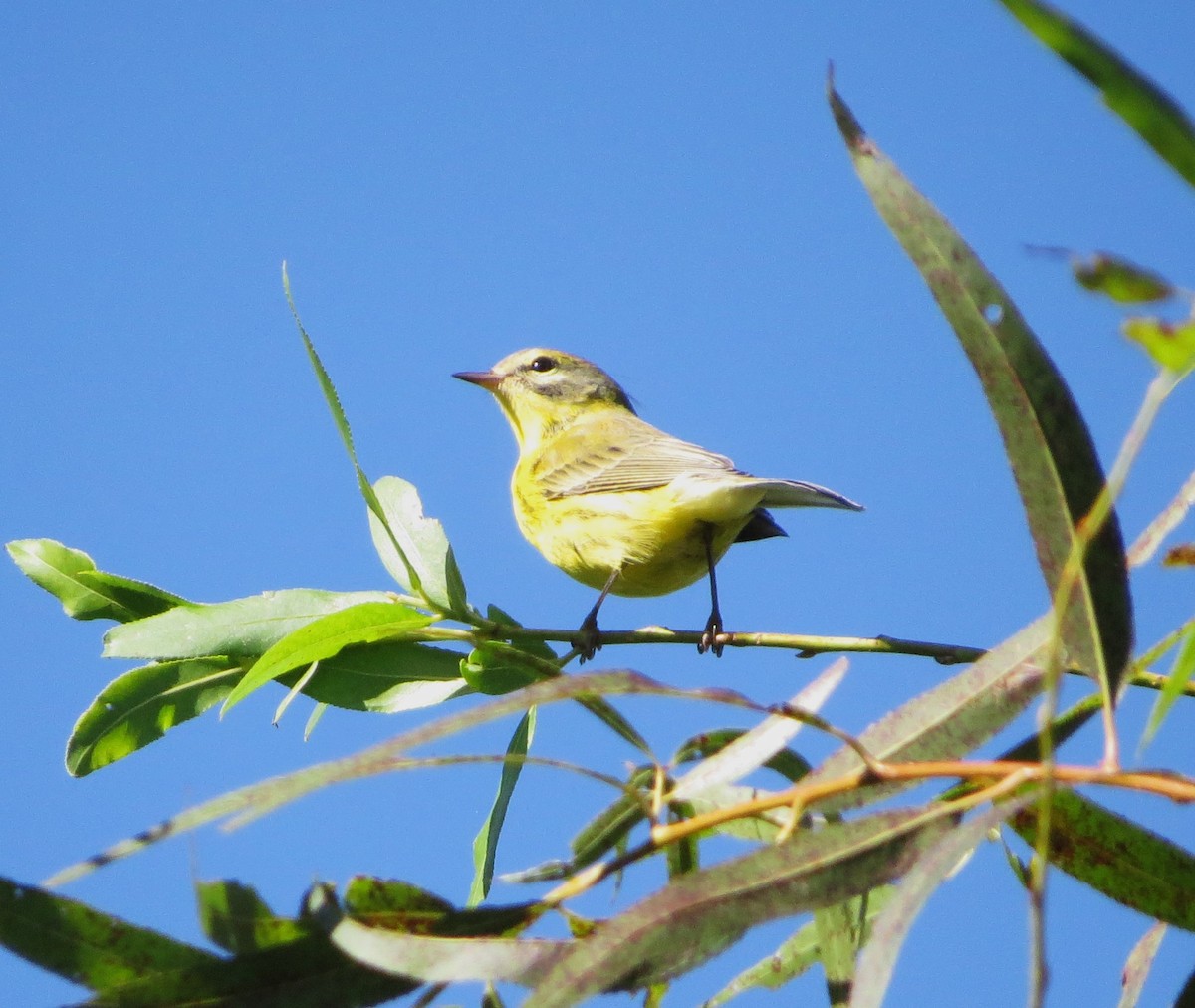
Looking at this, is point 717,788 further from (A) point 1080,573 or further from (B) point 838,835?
(A) point 1080,573

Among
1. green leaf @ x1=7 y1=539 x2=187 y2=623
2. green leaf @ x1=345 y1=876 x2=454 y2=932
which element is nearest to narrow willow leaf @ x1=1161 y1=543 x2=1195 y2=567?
green leaf @ x1=345 y1=876 x2=454 y2=932

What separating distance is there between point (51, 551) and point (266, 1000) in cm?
164

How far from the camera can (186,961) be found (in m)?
1.71

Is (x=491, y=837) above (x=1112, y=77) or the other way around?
the other way around

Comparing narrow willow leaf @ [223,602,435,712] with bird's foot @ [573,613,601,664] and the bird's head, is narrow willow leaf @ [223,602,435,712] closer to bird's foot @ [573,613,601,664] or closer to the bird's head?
bird's foot @ [573,613,601,664]

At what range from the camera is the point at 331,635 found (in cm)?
268

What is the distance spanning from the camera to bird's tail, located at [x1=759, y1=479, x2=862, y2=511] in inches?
166

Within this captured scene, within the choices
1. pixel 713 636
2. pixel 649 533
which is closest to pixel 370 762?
pixel 713 636

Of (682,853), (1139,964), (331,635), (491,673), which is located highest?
(331,635)

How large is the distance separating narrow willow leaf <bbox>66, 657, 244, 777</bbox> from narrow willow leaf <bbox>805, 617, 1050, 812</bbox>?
5.13 ft

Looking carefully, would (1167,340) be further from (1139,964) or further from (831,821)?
(1139,964)

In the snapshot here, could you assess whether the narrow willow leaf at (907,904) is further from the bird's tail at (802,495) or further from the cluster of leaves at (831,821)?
the bird's tail at (802,495)

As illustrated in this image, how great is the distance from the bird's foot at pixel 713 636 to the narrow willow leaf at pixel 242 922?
2028mm

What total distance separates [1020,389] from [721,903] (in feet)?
2.33
